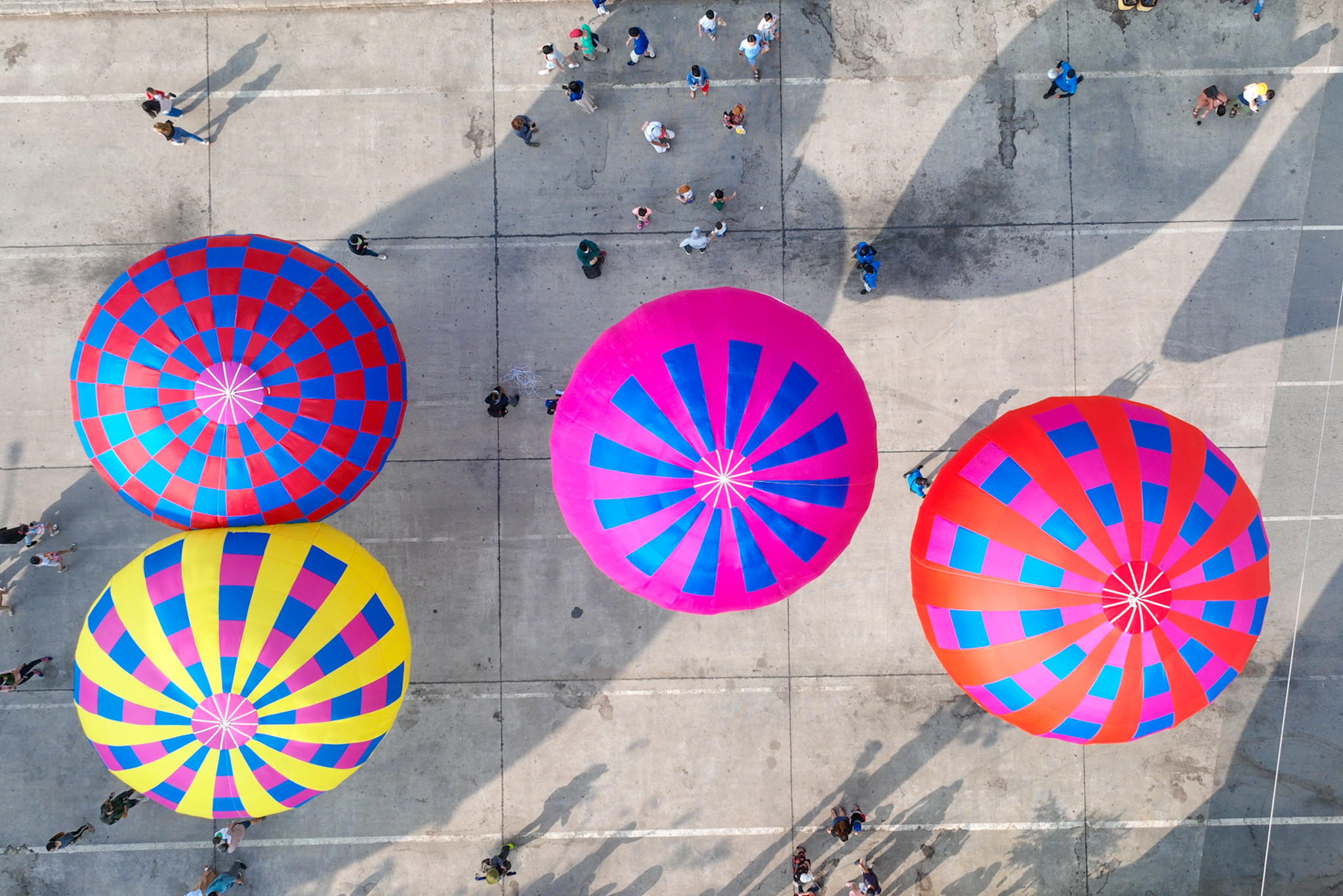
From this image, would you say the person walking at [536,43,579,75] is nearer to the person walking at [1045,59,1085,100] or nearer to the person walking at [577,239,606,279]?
the person walking at [577,239,606,279]

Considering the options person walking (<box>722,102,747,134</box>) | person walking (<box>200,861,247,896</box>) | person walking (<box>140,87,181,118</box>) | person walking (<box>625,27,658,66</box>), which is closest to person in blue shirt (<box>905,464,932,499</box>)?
person walking (<box>722,102,747,134</box>)

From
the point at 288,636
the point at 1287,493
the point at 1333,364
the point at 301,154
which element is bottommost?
the point at 288,636

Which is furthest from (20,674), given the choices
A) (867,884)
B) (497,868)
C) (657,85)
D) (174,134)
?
(657,85)

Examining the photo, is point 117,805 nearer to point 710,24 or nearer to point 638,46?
point 638,46

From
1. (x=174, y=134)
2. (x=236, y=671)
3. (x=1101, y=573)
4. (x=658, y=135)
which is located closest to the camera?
(x=1101, y=573)

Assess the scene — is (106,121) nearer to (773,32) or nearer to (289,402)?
(289,402)

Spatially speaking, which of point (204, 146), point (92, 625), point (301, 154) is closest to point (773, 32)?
point (301, 154)

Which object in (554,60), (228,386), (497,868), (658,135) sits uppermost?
(554,60)
